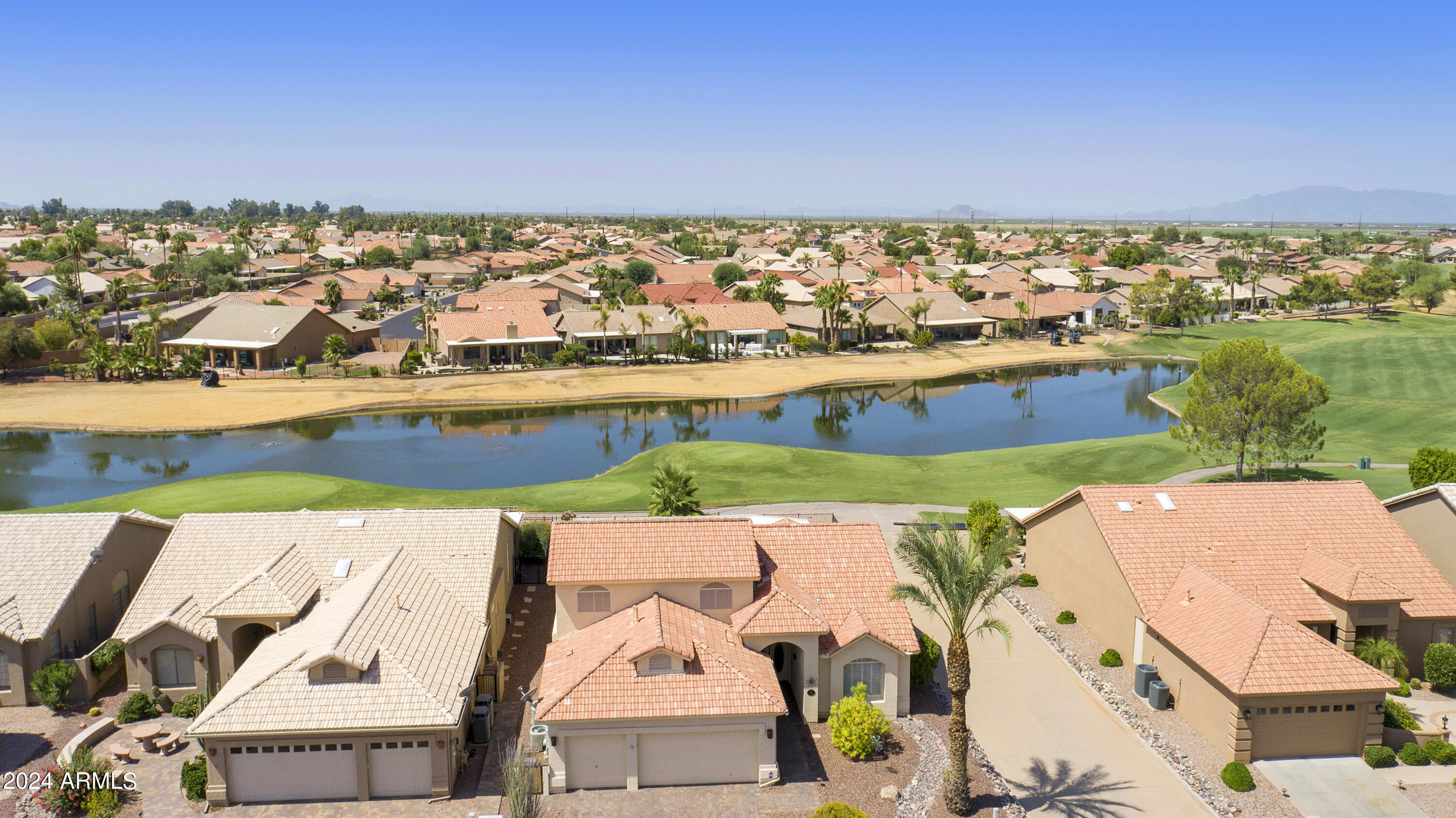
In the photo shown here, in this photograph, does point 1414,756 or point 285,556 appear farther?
point 285,556

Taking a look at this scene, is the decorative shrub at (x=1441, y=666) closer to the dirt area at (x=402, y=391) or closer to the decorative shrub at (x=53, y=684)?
the decorative shrub at (x=53, y=684)

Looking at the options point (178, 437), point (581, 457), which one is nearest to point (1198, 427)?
point (581, 457)

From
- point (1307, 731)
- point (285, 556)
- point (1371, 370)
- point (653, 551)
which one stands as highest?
point (653, 551)

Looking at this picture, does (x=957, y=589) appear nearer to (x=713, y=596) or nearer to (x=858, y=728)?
(x=858, y=728)

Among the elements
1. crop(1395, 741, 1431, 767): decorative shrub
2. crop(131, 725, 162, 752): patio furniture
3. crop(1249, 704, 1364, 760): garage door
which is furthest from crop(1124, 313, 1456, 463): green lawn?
crop(131, 725, 162, 752): patio furniture

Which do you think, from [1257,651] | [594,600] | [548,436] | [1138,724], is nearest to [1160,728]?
[1138,724]

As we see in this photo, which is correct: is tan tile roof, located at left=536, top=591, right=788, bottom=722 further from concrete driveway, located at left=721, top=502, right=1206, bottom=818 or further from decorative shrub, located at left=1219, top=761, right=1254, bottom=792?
decorative shrub, located at left=1219, top=761, right=1254, bottom=792
